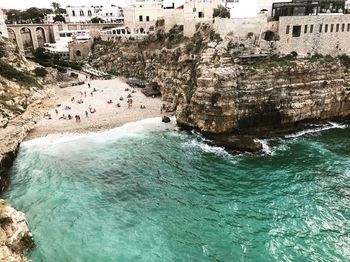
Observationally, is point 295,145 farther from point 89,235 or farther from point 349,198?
point 89,235

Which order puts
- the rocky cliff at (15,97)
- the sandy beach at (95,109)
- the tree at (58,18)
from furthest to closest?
the tree at (58,18)
the sandy beach at (95,109)
the rocky cliff at (15,97)

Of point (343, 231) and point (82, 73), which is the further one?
point (82, 73)

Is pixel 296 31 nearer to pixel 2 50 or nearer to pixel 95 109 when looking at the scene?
pixel 95 109

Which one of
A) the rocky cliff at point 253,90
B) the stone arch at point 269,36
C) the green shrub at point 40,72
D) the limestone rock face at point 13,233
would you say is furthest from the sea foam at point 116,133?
the green shrub at point 40,72

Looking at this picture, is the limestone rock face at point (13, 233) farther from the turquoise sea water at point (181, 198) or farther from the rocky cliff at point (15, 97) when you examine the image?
the rocky cliff at point (15, 97)

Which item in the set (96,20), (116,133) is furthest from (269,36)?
(96,20)

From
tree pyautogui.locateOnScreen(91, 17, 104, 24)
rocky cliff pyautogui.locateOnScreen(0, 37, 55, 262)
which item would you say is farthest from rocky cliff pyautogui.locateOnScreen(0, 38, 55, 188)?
tree pyautogui.locateOnScreen(91, 17, 104, 24)

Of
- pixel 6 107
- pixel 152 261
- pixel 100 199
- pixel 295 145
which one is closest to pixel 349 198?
pixel 295 145
